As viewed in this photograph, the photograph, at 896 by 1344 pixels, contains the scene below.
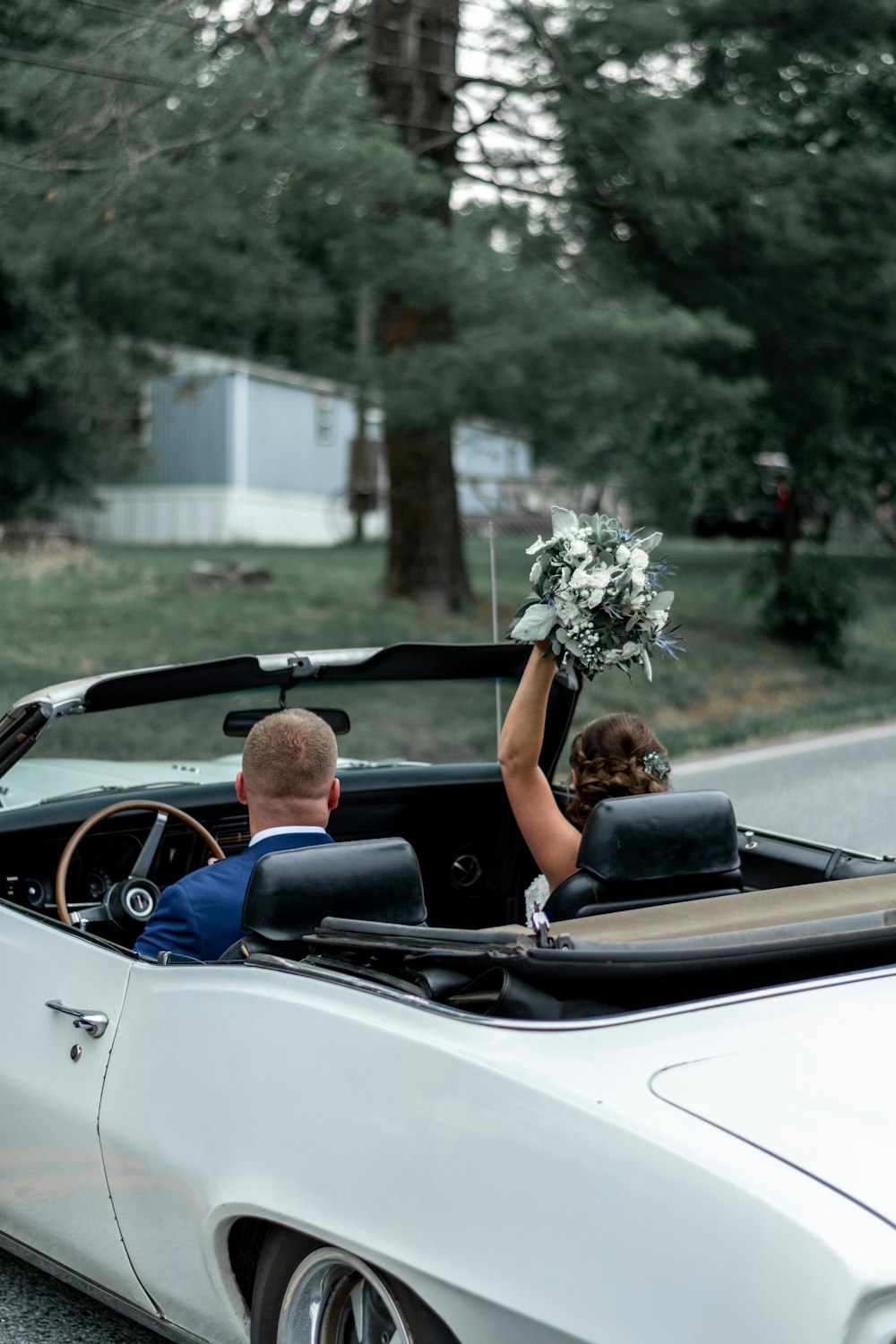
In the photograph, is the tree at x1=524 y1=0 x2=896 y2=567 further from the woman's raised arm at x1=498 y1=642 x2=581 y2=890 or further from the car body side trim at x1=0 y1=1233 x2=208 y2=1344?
Result: the car body side trim at x1=0 y1=1233 x2=208 y2=1344

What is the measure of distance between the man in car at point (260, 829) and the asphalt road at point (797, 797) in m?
0.97

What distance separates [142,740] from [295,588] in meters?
7.95

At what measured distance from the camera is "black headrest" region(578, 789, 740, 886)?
3293 mm

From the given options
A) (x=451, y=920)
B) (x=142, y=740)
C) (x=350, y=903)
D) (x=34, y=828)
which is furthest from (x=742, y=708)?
(x=350, y=903)

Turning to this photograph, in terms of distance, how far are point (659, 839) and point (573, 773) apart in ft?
2.47

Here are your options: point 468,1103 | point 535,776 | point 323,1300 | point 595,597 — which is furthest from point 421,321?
point 468,1103

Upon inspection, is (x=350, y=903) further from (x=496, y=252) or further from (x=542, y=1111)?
(x=496, y=252)

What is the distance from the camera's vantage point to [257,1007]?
8.92ft

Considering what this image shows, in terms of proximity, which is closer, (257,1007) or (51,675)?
(257,1007)

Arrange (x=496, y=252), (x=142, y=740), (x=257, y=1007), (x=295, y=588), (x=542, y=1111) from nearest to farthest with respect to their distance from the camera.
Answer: (x=542, y=1111) < (x=257, y=1007) < (x=142, y=740) < (x=496, y=252) < (x=295, y=588)

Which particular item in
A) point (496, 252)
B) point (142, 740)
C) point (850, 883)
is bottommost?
point (142, 740)

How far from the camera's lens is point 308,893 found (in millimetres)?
2848

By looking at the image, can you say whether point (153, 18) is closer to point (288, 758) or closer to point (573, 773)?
point (573, 773)

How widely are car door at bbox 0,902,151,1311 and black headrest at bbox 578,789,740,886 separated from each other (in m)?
0.99
